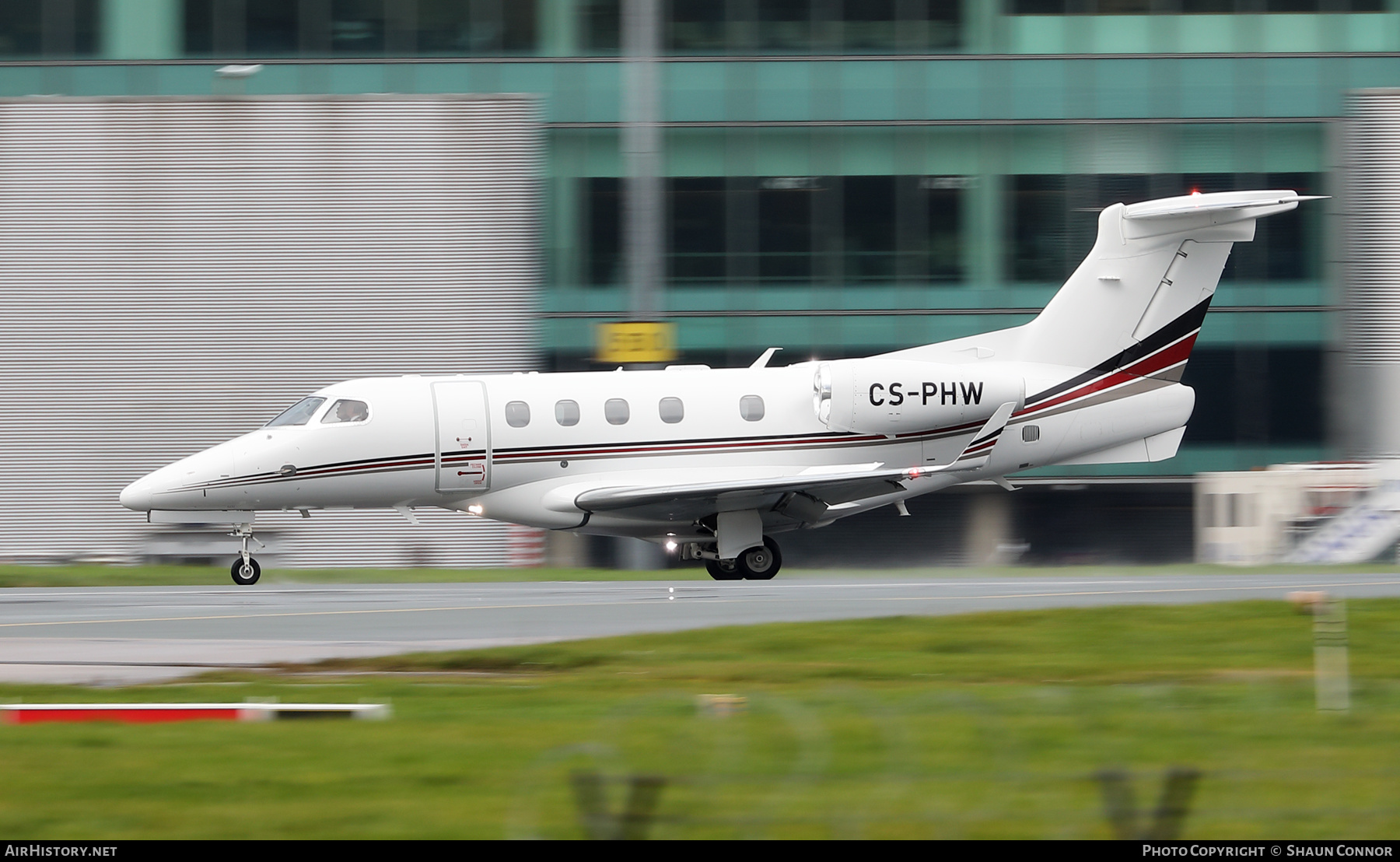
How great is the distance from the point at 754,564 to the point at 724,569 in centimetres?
44

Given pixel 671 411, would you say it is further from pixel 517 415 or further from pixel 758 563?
pixel 758 563

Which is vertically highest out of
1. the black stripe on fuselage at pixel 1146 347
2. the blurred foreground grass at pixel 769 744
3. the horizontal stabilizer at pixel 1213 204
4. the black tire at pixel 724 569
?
the horizontal stabilizer at pixel 1213 204

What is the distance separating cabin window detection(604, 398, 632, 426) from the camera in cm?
2264

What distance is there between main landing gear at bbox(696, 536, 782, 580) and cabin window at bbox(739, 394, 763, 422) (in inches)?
67.8

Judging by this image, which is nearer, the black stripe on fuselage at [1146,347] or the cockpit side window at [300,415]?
the cockpit side window at [300,415]

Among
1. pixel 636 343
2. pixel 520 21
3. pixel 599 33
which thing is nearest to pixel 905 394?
pixel 636 343

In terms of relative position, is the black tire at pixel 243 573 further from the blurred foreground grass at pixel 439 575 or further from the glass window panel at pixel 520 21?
the glass window panel at pixel 520 21

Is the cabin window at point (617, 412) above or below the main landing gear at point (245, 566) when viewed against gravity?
above

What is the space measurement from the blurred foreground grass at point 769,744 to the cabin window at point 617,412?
8458mm

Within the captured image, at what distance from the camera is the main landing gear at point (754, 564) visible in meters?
22.8

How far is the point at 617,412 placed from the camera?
22.7 meters

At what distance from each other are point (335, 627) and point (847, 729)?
8.75 m

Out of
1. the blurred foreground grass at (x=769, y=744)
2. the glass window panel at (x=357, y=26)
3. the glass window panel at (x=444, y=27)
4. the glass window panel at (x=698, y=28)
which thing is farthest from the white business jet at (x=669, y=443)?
the glass window panel at (x=357, y=26)

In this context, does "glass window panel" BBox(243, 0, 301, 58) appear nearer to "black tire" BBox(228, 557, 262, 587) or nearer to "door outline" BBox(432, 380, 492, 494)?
"door outline" BBox(432, 380, 492, 494)
